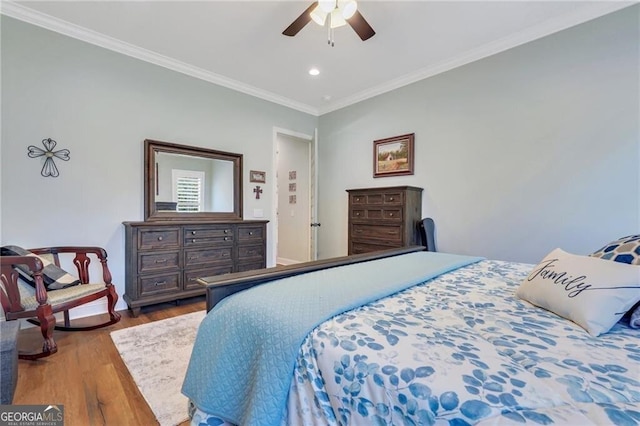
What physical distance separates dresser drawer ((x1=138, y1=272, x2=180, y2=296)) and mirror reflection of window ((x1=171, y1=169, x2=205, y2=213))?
0.82 meters

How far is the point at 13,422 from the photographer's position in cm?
137

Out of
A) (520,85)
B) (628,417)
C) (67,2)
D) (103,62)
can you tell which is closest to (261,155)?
(103,62)

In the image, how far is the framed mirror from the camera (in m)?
3.28

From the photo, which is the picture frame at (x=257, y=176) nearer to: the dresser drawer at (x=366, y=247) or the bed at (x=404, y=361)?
the dresser drawer at (x=366, y=247)

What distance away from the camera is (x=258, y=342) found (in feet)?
3.31

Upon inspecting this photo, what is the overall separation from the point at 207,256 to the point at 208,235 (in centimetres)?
25

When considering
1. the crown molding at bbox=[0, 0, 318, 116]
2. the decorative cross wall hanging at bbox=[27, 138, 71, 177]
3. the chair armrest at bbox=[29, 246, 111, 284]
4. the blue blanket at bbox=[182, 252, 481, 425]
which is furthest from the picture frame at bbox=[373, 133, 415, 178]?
the decorative cross wall hanging at bbox=[27, 138, 71, 177]

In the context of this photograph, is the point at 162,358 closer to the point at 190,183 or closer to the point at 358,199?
the point at 190,183

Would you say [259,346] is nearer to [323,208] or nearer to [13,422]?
[13,422]

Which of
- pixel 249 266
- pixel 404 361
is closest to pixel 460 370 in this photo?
pixel 404 361

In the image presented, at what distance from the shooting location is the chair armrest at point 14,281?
6.73 feet

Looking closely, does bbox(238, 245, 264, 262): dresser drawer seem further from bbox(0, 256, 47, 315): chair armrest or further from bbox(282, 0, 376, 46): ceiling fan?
bbox(282, 0, 376, 46): ceiling fan

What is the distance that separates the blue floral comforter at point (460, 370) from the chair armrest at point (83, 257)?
2.23m

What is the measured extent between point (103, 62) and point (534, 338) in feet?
13.7
